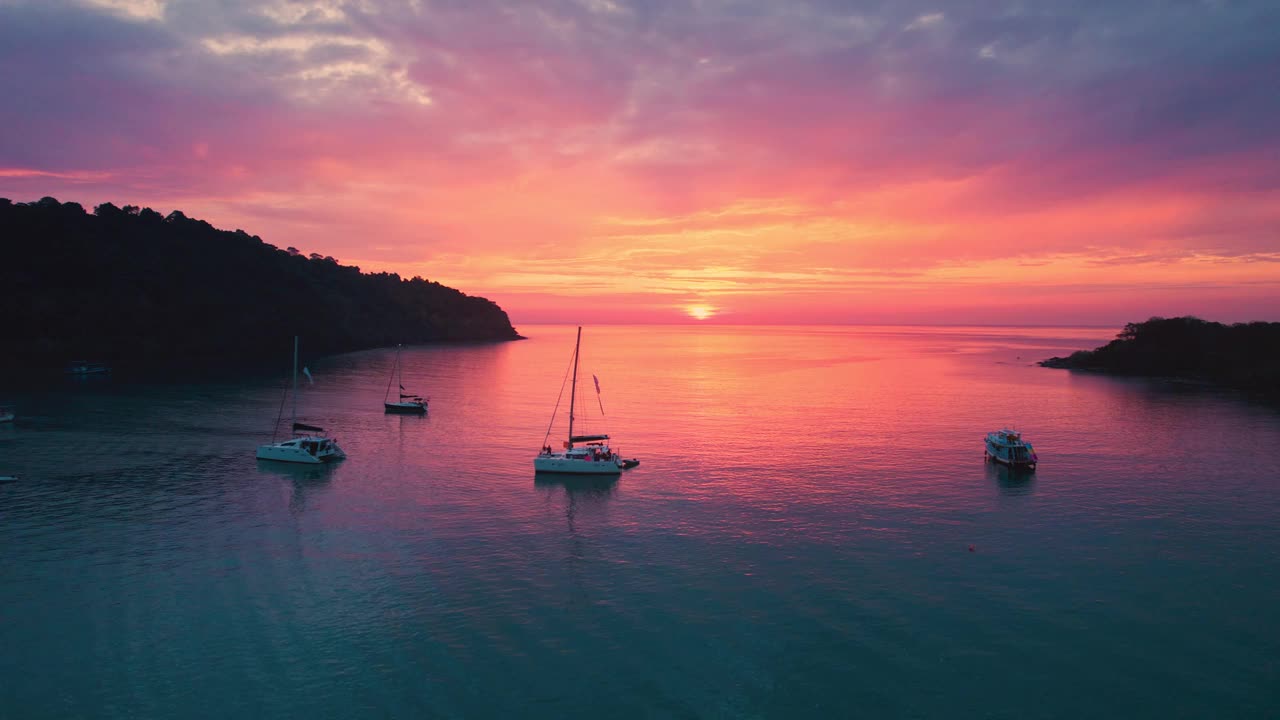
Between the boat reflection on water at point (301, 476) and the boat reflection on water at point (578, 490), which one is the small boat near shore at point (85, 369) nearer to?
the boat reflection on water at point (301, 476)

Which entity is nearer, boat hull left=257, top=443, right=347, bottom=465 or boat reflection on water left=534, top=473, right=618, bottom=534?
boat reflection on water left=534, top=473, right=618, bottom=534

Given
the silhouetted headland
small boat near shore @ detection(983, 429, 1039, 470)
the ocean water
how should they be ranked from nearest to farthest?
1. the ocean water
2. small boat near shore @ detection(983, 429, 1039, 470)
3. the silhouetted headland

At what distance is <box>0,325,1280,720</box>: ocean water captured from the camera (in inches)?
1128

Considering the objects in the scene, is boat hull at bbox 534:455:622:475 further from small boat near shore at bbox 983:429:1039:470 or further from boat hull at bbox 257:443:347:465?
small boat near shore at bbox 983:429:1039:470

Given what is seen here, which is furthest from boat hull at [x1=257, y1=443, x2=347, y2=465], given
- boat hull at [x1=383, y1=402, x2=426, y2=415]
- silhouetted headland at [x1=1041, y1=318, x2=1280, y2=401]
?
silhouetted headland at [x1=1041, y1=318, x2=1280, y2=401]

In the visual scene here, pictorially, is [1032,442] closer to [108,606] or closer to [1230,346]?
[108,606]

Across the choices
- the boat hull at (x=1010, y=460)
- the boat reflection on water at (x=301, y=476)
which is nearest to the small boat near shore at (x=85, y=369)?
the boat reflection on water at (x=301, y=476)

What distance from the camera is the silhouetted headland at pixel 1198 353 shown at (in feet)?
521

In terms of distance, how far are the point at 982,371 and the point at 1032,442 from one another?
396ft

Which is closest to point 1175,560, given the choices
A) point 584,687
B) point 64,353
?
point 584,687

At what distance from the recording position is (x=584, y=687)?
28750mm

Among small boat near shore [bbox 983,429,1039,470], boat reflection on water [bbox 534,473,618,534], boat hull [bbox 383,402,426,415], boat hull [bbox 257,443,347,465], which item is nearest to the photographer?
boat reflection on water [bbox 534,473,618,534]

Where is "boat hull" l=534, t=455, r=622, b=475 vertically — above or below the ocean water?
above

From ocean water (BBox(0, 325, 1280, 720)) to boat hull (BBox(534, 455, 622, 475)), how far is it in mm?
1992
